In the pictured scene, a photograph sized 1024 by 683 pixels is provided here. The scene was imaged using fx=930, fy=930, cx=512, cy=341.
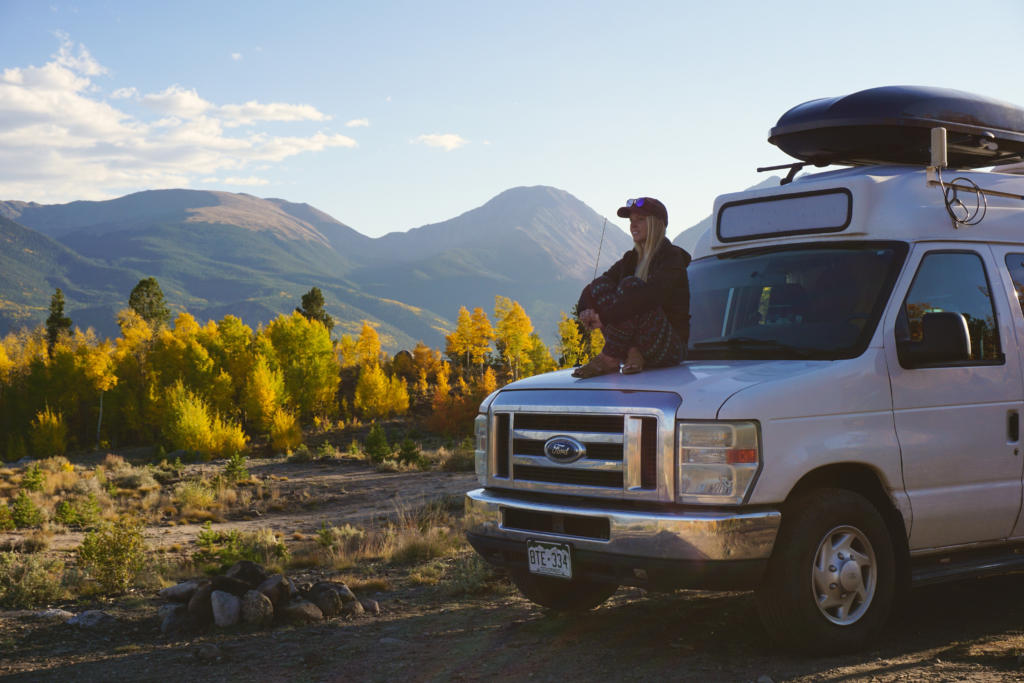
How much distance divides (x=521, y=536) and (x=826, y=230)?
281cm

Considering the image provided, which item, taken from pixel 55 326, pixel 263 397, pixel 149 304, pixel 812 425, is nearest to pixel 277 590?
pixel 812 425

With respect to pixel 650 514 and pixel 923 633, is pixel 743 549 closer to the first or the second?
pixel 650 514

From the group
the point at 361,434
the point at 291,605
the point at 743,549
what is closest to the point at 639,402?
the point at 743,549

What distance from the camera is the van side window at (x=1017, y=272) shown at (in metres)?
6.29

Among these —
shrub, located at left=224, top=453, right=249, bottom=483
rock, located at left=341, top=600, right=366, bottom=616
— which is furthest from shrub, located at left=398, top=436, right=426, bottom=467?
rock, located at left=341, top=600, right=366, bottom=616

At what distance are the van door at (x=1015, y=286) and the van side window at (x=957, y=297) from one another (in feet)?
0.58

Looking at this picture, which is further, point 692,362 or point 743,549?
point 692,362

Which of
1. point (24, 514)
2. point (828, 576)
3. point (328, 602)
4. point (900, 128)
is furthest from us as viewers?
point (24, 514)

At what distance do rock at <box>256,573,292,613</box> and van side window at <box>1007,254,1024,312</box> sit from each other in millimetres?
5807

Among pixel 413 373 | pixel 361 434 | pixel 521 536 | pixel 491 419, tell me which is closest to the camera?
pixel 521 536

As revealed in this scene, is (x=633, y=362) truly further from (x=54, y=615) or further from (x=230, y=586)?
(x=54, y=615)

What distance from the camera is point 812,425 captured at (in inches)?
198

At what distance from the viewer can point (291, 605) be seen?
7246 mm

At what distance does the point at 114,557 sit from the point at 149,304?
9694 cm
